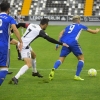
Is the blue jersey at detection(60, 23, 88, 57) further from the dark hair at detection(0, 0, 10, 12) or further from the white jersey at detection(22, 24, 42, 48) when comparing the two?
the dark hair at detection(0, 0, 10, 12)

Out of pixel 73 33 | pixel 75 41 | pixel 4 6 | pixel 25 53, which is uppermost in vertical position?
pixel 4 6

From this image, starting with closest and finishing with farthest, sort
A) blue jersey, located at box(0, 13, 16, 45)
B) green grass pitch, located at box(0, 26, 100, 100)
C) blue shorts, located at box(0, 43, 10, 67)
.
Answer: blue shorts, located at box(0, 43, 10, 67)
blue jersey, located at box(0, 13, 16, 45)
green grass pitch, located at box(0, 26, 100, 100)

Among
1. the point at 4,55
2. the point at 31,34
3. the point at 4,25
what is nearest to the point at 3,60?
the point at 4,55

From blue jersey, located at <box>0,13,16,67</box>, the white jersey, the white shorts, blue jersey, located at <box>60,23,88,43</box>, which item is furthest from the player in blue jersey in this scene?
blue jersey, located at <box>0,13,16,67</box>

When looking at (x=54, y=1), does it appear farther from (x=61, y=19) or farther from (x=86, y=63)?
(x=86, y=63)

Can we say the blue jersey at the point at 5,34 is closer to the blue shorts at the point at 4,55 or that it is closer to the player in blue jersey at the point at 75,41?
the blue shorts at the point at 4,55

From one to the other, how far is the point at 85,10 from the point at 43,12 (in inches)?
183

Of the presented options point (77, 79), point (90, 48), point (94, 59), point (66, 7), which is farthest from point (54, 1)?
point (77, 79)

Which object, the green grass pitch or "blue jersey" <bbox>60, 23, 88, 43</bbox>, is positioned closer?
the green grass pitch

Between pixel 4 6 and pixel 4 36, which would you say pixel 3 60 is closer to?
pixel 4 36

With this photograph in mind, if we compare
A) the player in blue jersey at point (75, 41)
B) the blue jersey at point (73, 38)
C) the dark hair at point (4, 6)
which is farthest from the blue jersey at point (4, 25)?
the blue jersey at point (73, 38)

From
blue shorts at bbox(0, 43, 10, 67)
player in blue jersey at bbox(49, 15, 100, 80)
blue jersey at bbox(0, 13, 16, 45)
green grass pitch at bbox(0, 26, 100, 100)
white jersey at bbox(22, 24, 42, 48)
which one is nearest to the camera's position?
blue shorts at bbox(0, 43, 10, 67)

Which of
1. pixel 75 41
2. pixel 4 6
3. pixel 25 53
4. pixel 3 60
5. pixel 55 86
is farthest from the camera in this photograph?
pixel 75 41

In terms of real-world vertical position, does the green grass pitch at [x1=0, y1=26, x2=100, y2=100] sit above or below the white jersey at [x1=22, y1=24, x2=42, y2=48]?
below
